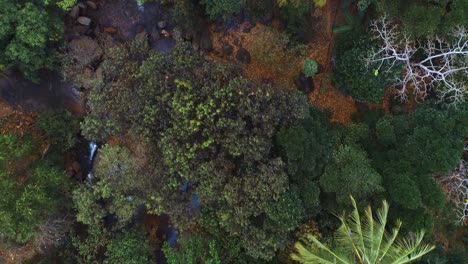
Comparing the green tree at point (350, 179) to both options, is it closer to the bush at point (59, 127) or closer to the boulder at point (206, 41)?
the boulder at point (206, 41)

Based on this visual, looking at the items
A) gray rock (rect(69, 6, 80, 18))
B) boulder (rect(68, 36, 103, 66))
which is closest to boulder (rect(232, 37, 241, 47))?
Result: boulder (rect(68, 36, 103, 66))

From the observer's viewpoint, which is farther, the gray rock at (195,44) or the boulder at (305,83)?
the boulder at (305,83)

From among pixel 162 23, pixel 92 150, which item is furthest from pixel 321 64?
pixel 92 150

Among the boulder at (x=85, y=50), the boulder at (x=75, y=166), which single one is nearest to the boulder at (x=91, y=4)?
the boulder at (x=85, y=50)

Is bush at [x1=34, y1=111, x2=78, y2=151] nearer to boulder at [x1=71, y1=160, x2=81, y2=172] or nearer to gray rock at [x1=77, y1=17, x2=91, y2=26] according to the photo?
boulder at [x1=71, y1=160, x2=81, y2=172]

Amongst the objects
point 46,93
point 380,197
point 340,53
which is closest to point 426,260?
point 380,197

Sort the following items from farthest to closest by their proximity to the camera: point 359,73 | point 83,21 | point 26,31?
point 83,21 < point 359,73 < point 26,31

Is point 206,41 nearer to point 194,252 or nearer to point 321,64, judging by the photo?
point 321,64
